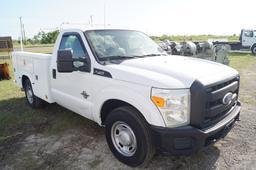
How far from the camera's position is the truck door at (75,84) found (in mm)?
3531

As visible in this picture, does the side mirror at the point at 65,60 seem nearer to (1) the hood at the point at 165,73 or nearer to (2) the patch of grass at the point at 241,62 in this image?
(1) the hood at the point at 165,73

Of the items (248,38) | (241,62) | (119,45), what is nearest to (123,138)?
(119,45)

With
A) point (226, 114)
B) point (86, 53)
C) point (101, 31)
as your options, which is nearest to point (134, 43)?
point (101, 31)

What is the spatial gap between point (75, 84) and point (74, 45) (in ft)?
2.21

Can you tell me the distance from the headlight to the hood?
79 millimetres

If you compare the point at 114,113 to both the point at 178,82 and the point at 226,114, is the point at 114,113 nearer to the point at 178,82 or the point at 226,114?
the point at 178,82

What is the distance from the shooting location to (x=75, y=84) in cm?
378

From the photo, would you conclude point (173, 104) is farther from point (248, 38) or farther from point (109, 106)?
point (248, 38)

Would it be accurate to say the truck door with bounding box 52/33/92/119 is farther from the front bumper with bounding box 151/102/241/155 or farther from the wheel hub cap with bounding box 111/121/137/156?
the front bumper with bounding box 151/102/241/155

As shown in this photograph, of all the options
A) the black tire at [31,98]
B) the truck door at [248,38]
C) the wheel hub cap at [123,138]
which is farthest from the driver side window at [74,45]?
the truck door at [248,38]

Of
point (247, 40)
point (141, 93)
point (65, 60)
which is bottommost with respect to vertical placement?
point (141, 93)

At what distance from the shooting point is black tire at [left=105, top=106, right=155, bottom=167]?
8.85ft

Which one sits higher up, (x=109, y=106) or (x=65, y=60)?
(x=65, y=60)

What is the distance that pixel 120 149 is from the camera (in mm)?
3211
